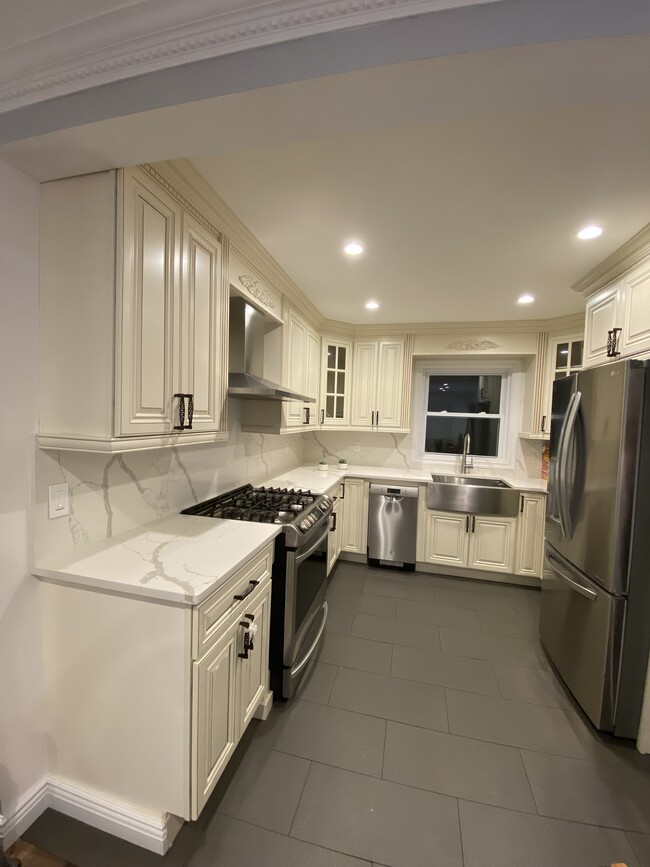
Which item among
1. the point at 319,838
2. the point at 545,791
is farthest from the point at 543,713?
the point at 319,838

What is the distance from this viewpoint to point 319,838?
3.96ft

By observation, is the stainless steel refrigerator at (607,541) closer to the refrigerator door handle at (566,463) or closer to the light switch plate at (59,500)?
the refrigerator door handle at (566,463)

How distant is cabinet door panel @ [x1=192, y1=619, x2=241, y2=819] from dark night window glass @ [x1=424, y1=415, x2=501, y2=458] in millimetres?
3215

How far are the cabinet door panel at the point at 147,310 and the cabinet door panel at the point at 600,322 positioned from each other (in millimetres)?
2460

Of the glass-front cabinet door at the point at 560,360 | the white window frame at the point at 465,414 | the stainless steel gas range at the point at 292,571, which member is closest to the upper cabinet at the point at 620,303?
the glass-front cabinet door at the point at 560,360

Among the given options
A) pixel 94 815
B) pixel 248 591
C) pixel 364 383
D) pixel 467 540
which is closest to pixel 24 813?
pixel 94 815

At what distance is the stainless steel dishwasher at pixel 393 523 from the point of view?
339 cm

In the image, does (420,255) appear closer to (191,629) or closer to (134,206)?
(134,206)

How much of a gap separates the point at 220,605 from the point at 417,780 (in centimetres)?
115

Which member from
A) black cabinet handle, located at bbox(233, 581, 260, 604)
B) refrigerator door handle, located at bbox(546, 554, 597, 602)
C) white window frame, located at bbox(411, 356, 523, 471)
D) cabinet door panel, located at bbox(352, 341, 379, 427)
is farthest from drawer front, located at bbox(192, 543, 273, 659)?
white window frame, located at bbox(411, 356, 523, 471)

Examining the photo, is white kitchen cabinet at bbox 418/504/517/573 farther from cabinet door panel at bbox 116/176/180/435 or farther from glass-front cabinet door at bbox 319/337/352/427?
cabinet door panel at bbox 116/176/180/435

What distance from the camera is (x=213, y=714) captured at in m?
1.19

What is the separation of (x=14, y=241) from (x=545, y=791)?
2872 mm

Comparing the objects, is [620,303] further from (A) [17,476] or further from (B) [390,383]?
(A) [17,476]
